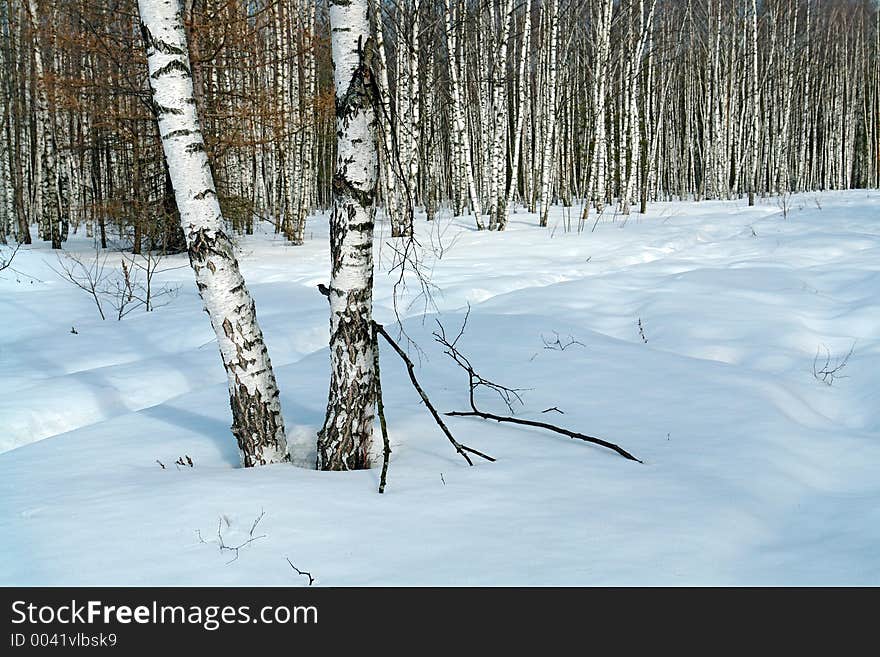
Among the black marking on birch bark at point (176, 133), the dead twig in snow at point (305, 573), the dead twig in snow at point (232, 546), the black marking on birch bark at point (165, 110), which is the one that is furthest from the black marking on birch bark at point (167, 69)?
the dead twig in snow at point (305, 573)

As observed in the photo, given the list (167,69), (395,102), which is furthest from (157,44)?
(395,102)

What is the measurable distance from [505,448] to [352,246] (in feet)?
3.85

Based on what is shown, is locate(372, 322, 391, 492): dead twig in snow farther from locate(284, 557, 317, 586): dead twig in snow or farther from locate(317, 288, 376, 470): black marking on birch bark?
locate(284, 557, 317, 586): dead twig in snow

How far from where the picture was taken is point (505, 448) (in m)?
3.35

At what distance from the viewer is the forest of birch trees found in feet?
35.7

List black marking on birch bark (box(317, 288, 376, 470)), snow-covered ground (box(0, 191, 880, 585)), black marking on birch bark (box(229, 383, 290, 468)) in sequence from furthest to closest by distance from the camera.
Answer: black marking on birch bark (box(229, 383, 290, 468)) < black marking on birch bark (box(317, 288, 376, 470)) < snow-covered ground (box(0, 191, 880, 585))

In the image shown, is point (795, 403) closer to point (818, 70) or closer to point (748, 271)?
point (748, 271)

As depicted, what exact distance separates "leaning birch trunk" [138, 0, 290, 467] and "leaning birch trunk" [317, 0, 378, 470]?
1.05ft

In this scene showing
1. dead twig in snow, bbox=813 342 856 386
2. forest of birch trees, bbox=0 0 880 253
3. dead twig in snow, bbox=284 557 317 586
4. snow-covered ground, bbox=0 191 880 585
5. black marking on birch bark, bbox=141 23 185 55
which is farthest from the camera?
forest of birch trees, bbox=0 0 880 253

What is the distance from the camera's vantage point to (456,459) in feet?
10.6

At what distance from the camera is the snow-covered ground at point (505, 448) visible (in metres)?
2.25

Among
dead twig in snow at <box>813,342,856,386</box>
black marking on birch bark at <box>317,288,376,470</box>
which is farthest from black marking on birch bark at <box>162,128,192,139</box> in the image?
dead twig in snow at <box>813,342,856,386</box>

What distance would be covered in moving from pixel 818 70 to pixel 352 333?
32.0 metres
